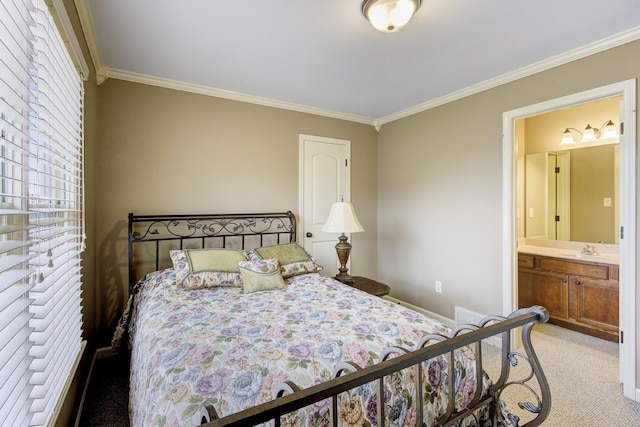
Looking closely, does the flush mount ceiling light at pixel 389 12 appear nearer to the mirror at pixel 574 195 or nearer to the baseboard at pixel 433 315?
the baseboard at pixel 433 315

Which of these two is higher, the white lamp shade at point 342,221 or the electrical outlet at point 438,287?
the white lamp shade at point 342,221

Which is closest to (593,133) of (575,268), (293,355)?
(575,268)

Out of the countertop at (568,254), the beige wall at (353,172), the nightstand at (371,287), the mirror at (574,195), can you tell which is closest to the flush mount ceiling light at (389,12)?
the beige wall at (353,172)

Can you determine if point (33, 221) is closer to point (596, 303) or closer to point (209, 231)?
point (209, 231)

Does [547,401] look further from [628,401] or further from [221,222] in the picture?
[221,222]

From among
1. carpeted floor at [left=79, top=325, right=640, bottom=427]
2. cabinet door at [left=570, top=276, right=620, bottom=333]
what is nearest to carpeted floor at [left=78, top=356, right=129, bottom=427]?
carpeted floor at [left=79, top=325, right=640, bottom=427]

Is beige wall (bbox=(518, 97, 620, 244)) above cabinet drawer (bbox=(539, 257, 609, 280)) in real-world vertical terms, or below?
above

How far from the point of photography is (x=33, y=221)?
1.08 m

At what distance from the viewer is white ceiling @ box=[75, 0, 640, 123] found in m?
1.74

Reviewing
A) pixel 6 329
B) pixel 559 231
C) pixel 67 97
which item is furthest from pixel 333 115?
pixel 6 329

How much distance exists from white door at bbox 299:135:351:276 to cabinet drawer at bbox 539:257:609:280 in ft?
7.62

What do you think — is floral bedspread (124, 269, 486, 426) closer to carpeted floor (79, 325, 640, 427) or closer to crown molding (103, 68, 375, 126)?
carpeted floor (79, 325, 640, 427)

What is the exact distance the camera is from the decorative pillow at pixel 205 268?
87.1 inches

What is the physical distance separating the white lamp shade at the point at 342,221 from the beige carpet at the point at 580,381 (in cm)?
163
